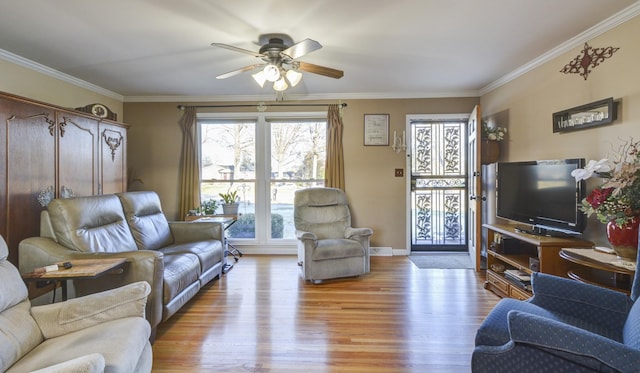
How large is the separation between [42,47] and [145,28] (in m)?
1.28

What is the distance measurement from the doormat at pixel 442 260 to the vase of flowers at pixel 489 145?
4.68 feet

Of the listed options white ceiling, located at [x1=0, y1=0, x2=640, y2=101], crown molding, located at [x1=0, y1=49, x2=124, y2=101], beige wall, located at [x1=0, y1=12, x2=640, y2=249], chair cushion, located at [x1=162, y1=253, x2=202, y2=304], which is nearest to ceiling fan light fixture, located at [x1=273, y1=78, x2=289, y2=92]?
white ceiling, located at [x1=0, y1=0, x2=640, y2=101]

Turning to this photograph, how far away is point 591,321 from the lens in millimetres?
1636

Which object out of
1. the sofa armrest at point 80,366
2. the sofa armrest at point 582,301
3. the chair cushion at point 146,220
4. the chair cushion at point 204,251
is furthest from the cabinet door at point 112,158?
the sofa armrest at point 582,301

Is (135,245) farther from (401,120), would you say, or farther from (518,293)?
(401,120)

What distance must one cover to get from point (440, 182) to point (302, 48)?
129 inches

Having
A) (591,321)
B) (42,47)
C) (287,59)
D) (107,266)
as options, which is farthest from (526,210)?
(42,47)

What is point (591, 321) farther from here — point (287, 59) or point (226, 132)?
point (226, 132)

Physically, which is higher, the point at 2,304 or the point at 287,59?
the point at 287,59

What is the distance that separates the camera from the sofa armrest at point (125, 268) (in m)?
2.18

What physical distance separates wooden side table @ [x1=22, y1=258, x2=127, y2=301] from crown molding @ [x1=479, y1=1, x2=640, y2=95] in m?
4.18

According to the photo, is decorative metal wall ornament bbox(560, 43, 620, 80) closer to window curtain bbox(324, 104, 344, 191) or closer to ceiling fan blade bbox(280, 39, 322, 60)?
ceiling fan blade bbox(280, 39, 322, 60)

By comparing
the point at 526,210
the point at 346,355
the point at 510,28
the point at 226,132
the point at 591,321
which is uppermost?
the point at 510,28

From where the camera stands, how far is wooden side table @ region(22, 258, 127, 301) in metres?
1.85
